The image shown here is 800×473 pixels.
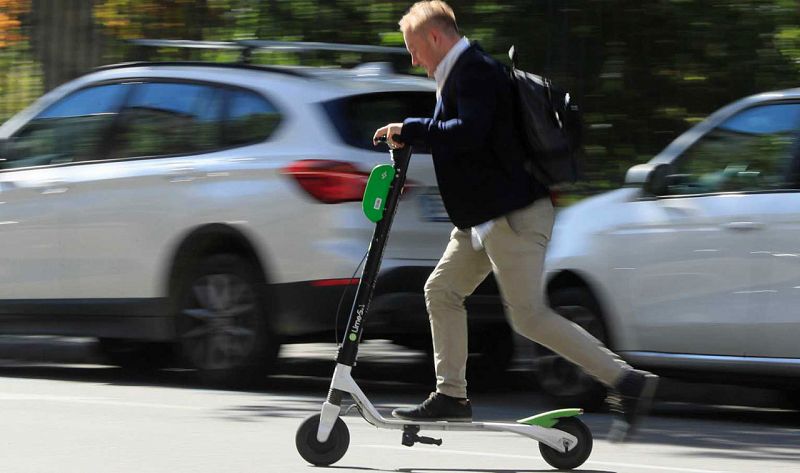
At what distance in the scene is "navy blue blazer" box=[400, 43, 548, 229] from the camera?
5.89 m

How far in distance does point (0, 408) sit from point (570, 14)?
614 centimetres

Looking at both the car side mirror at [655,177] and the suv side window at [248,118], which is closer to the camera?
the car side mirror at [655,177]

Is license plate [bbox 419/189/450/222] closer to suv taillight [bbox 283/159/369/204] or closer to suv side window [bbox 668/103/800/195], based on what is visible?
suv taillight [bbox 283/159/369/204]

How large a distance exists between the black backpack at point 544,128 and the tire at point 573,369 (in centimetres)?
232

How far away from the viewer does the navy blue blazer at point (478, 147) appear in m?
Answer: 5.89

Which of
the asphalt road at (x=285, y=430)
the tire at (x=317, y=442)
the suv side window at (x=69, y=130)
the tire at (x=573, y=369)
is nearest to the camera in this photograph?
the tire at (x=317, y=442)

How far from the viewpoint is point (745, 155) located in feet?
25.6

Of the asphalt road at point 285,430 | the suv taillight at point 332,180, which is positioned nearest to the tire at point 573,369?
the asphalt road at point 285,430

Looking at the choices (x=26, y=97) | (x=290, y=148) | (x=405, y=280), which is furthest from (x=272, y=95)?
(x=26, y=97)

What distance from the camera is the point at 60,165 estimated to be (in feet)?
32.0

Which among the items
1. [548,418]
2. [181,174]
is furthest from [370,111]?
[548,418]

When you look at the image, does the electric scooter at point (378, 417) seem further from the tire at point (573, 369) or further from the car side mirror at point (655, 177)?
the car side mirror at point (655, 177)

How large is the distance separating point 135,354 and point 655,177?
4.00 meters

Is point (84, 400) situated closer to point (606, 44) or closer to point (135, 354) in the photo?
point (135, 354)
